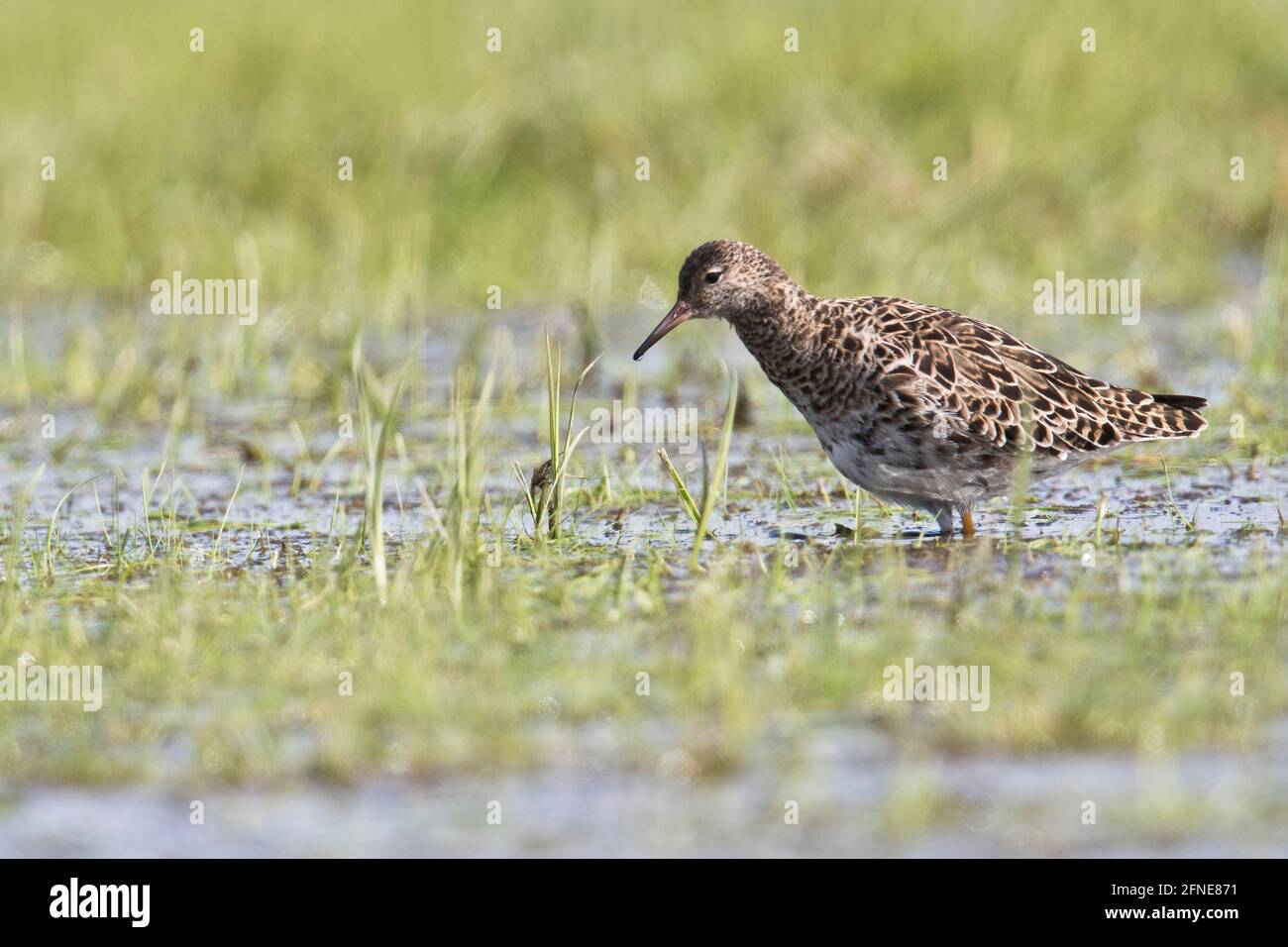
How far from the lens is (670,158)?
15570 mm

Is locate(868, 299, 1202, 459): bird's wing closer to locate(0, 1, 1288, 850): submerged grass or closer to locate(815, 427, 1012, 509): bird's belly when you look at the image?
locate(815, 427, 1012, 509): bird's belly

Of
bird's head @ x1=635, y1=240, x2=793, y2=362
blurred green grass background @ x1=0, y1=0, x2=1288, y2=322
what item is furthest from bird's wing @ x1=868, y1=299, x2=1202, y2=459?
A: blurred green grass background @ x1=0, y1=0, x2=1288, y2=322

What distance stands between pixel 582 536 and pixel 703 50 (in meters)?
8.60

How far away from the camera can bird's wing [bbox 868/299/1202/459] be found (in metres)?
9.04

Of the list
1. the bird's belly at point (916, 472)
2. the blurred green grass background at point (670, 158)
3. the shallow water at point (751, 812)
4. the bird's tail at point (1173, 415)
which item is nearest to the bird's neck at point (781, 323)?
the bird's belly at point (916, 472)

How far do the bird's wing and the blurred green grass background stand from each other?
4020 mm

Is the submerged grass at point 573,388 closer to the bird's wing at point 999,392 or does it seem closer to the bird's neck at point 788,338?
the bird's wing at point 999,392

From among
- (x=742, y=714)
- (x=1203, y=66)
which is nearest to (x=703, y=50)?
(x=1203, y=66)

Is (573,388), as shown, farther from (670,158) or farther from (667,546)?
(670,158)

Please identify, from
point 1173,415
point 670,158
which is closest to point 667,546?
point 1173,415

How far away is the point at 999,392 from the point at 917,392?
1.41 ft

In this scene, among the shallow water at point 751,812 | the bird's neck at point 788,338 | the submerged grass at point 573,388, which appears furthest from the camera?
the bird's neck at point 788,338

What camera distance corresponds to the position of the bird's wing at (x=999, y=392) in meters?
9.04

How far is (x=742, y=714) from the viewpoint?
6.37m
